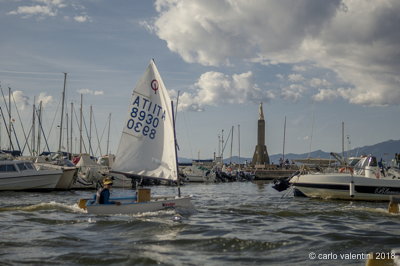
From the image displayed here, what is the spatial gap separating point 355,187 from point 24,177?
25811 mm

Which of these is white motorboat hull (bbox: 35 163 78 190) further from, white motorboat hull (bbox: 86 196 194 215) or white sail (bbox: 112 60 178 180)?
white motorboat hull (bbox: 86 196 194 215)

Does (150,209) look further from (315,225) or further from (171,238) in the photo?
(315,225)

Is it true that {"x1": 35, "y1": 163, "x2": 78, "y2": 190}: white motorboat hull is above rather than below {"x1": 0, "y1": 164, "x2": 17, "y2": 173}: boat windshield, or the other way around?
below

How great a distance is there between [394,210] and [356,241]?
8.65 m

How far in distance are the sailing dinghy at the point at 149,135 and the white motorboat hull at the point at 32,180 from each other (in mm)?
17599

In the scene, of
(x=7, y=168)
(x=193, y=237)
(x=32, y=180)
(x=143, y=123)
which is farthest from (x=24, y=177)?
(x=193, y=237)

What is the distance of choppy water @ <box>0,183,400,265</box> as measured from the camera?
13.0m

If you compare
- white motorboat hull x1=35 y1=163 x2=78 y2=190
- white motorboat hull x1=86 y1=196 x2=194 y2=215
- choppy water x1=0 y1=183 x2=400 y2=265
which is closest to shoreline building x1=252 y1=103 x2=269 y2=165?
white motorboat hull x1=35 y1=163 x2=78 y2=190

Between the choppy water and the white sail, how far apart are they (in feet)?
9.63

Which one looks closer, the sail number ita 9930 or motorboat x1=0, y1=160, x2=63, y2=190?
the sail number ita 9930

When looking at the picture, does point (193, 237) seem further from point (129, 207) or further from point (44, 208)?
point (44, 208)

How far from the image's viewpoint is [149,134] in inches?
917

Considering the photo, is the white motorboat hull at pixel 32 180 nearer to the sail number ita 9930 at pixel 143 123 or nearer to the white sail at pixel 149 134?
the white sail at pixel 149 134

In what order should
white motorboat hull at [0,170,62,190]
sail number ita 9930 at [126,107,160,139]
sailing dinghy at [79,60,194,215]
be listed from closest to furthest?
sailing dinghy at [79,60,194,215] < sail number ita 9930 at [126,107,160,139] < white motorboat hull at [0,170,62,190]
